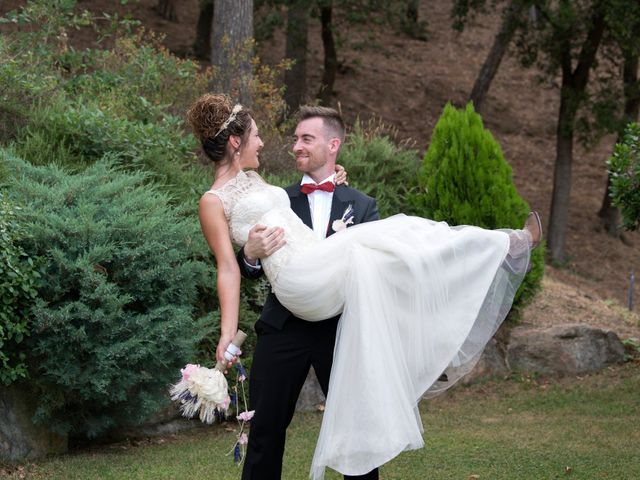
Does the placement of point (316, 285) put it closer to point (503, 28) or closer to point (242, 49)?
point (242, 49)

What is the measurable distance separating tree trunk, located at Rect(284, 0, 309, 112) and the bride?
1340cm

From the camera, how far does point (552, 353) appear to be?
396 inches

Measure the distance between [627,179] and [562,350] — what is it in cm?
236

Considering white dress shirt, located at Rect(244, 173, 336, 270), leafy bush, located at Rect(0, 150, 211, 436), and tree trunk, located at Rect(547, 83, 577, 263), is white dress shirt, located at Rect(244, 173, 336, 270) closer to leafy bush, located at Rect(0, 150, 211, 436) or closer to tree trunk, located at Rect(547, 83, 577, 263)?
leafy bush, located at Rect(0, 150, 211, 436)

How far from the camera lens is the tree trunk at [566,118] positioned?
16.2 metres

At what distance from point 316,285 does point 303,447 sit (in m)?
3.20

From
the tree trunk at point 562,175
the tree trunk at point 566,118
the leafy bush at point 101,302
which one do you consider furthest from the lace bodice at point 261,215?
the tree trunk at point 562,175

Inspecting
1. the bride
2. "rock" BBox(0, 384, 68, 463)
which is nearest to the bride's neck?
the bride

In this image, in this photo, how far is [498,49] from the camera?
62.2ft

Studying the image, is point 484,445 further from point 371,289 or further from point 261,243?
point 261,243

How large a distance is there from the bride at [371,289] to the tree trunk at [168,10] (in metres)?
22.6

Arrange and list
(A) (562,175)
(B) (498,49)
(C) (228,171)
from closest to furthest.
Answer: (C) (228,171), (A) (562,175), (B) (498,49)

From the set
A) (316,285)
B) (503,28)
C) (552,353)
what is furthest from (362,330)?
(503,28)

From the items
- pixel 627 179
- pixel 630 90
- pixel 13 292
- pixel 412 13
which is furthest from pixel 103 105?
pixel 412 13
